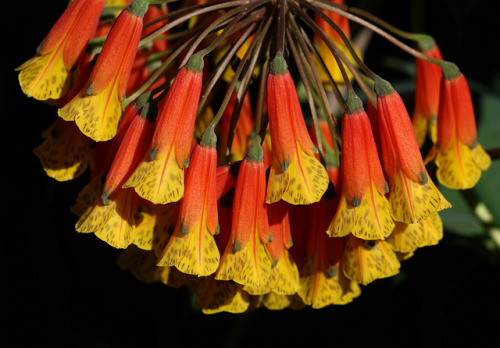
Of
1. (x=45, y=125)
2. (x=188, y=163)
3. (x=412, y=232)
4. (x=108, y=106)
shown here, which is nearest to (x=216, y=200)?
(x=188, y=163)

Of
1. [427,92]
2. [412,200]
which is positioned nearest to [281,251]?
[412,200]

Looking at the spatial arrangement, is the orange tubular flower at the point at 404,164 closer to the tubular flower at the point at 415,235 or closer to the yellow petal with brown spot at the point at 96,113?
the tubular flower at the point at 415,235

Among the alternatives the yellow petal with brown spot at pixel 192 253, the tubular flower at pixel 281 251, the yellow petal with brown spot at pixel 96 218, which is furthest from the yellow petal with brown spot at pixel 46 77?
the tubular flower at pixel 281 251

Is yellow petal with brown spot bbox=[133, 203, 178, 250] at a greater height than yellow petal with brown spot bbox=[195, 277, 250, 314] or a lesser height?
greater

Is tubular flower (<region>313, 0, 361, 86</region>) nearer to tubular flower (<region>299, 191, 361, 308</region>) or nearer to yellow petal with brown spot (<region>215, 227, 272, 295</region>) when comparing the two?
tubular flower (<region>299, 191, 361, 308</region>)

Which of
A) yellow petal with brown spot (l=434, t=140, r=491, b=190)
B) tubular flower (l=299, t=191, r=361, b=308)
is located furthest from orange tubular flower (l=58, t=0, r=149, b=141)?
yellow petal with brown spot (l=434, t=140, r=491, b=190)

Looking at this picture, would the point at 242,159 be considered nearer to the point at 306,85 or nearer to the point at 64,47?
the point at 306,85
